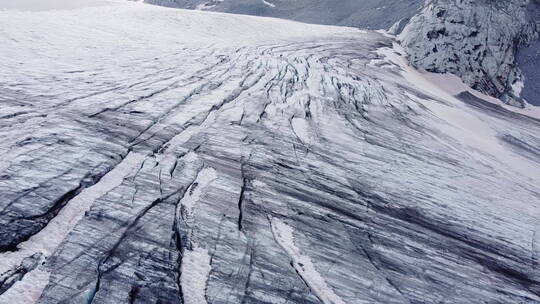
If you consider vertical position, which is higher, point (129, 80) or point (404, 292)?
point (129, 80)

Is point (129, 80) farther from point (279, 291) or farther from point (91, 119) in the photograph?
point (279, 291)

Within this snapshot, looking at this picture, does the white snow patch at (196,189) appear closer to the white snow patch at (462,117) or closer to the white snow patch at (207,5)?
the white snow patch at (462,117)

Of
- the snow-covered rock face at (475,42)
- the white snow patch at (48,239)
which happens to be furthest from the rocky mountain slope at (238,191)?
the snow-covered rock face at (475,42)

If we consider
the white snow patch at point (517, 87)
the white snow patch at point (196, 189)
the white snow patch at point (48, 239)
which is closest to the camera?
the white snow patch at point (48, 239)

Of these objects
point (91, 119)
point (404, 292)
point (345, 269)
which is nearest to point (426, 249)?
point (404, 292)

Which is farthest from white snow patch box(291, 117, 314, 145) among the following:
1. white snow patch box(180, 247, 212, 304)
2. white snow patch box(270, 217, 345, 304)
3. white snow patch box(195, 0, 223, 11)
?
white snow patch box(195, 0, 223, 11)

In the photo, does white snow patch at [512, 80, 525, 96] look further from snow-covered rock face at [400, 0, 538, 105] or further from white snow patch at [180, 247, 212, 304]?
white snow patch at [180, 247, 212, 304]
